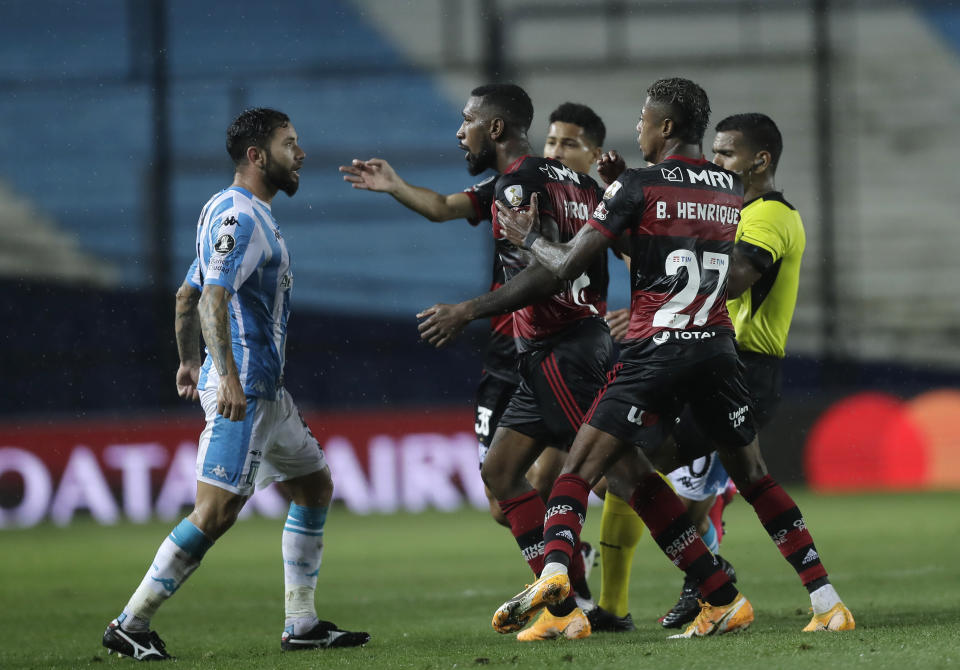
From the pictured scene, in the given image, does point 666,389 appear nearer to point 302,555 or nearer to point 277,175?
point 302,555

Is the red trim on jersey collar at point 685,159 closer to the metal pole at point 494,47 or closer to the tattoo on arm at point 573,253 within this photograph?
the tattoo on arm at point 573,253

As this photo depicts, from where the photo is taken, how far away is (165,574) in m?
5.29

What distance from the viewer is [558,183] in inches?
224

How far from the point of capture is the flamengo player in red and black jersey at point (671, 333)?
511 cm

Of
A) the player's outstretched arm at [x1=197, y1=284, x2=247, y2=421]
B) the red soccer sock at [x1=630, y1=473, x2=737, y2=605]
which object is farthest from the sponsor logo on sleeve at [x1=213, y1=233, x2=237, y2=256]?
the red soccer sock at [x1=630, y1=473, x2=737, y2=605]

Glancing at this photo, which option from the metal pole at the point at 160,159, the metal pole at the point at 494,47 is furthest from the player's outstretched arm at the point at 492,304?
the metal pole at the point at 494,47

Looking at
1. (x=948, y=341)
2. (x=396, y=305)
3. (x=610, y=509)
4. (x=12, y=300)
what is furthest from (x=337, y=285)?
(x=610, y=509)

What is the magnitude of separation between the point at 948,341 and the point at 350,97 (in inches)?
389

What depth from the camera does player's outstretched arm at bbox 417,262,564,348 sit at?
5.28 m

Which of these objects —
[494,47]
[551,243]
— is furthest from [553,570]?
[494,47]

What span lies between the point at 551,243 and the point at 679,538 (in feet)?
4.28

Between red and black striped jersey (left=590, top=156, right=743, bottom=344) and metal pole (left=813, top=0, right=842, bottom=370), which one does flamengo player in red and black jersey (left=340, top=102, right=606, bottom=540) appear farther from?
metal pole (left=813, top=0, right=842, bottom=370)

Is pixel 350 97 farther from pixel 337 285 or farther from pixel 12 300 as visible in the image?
pixel 12 300

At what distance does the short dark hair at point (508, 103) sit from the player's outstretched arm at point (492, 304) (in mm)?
836
